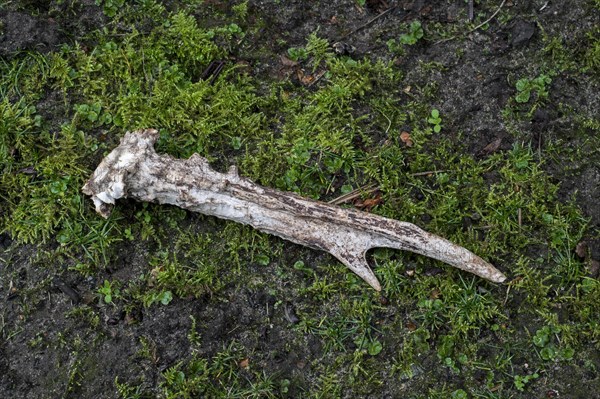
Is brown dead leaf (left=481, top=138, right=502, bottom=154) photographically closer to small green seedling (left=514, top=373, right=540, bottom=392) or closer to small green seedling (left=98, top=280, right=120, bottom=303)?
small green seedling (left=514, top=373, right=540, bottom=392)

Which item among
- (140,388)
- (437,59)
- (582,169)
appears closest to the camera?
(140,388)

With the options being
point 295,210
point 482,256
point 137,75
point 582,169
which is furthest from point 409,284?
point 137,75

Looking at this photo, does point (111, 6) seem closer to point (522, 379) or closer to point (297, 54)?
point (297, 54)

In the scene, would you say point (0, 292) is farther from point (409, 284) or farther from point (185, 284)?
point (409, 284)

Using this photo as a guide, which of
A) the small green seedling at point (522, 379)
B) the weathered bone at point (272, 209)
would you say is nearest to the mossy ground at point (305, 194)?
the small green seedling at point (522, 379)

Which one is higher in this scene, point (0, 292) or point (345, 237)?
point (345, 237)

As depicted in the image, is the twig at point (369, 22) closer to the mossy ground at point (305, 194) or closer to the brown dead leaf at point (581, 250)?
the mossy ground at point (305, 194)
